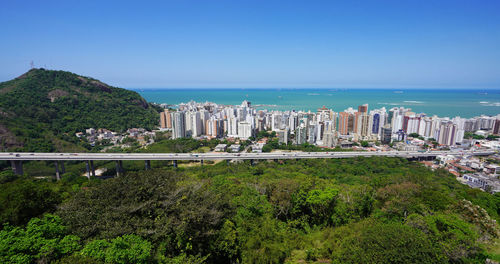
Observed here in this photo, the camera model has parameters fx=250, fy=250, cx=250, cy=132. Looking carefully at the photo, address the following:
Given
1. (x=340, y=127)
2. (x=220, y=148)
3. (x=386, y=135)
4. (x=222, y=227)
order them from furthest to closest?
1. (x=340, y=127)
2. (x=386, y=135)
3. (x=220, y=148)
4. (x=222, y=227)

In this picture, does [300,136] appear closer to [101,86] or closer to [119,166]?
[119,166]

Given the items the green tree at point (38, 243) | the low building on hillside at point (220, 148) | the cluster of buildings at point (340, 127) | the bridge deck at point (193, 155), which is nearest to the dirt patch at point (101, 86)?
the cluster of buildings at point (340, 127)

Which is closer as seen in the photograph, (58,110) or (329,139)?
(329,139)

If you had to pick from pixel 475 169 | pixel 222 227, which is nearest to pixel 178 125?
pixel 222 227

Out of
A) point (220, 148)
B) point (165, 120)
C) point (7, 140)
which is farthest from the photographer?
point (165, 120)

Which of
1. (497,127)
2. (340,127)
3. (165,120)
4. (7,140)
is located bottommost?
(340,127)

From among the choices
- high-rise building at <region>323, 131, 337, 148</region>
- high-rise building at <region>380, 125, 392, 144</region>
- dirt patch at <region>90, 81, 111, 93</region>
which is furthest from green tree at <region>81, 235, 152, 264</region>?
dirt patch at <region>90, 81, 111, 93</region>

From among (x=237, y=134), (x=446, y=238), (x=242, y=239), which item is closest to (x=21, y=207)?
(x=242, y=239)

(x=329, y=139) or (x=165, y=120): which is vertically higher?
(x=165, y=120)
